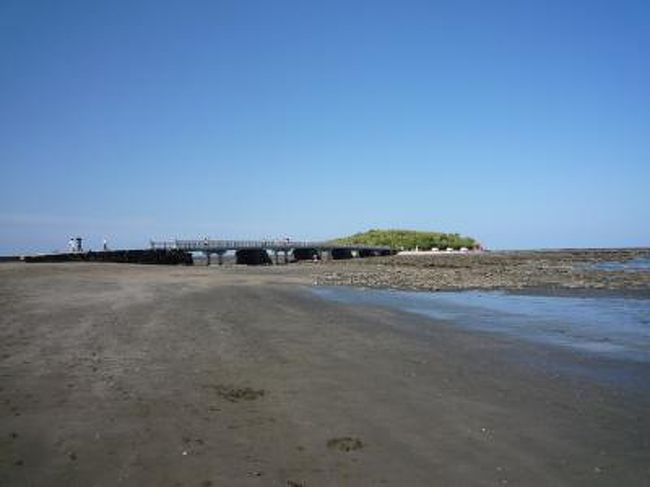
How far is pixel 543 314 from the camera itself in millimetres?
26250

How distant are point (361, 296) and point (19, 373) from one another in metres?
23.1

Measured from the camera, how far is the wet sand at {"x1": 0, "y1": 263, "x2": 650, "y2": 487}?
809 cm

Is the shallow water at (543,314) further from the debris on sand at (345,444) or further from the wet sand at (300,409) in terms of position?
the debris on sand at (345,444)

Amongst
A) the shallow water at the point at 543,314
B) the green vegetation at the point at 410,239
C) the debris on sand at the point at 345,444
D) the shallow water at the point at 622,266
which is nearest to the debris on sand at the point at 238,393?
the debris on sand at the point at 345,444

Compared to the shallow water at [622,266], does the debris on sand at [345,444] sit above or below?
below

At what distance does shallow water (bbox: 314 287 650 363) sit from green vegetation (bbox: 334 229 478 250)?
119m

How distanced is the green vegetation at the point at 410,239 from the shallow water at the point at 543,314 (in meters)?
119

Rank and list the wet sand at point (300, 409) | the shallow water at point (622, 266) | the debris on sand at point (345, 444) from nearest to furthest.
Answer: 1. the wet sand at point (300, 409)
2. the debris on sand at point (345, 444)
3. the shallow water at point (622, 266)

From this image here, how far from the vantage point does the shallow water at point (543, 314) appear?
741 inches

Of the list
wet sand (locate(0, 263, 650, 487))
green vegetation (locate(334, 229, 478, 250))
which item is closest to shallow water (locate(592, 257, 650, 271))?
wet sand (locate(0, 263, 650, 487))

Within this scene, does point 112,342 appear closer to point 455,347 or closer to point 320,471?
point 455,347

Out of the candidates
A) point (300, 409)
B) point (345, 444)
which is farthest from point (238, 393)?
point (345, 444)

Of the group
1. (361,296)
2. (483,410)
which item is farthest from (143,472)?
(361,296)

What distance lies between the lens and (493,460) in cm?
849
